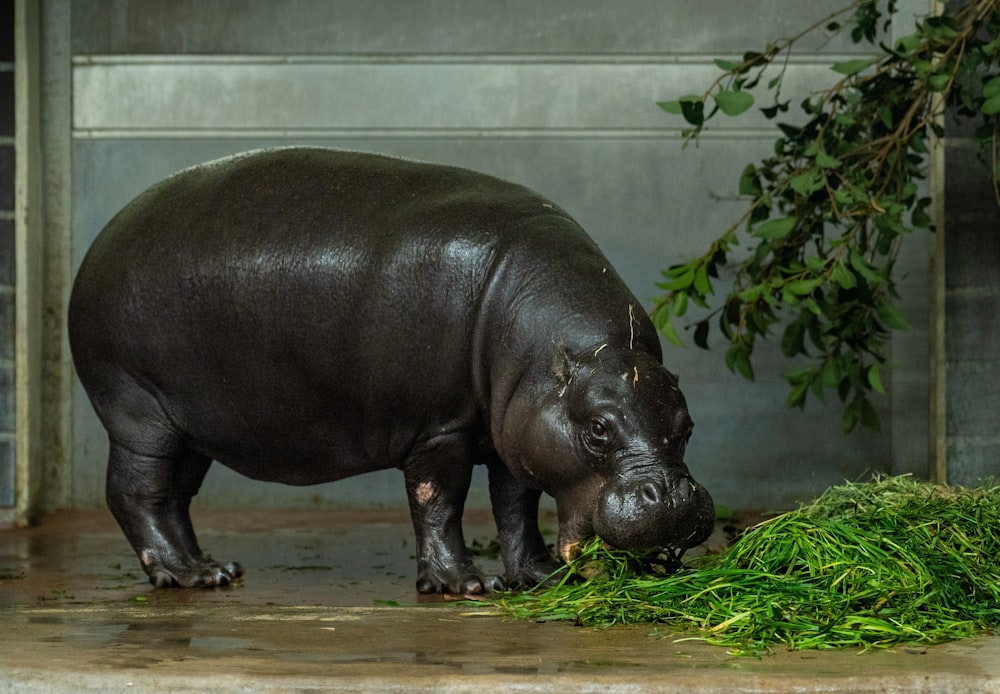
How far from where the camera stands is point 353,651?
337 cm

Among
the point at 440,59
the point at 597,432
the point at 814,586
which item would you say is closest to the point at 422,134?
the point at 440,59

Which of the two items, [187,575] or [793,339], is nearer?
[187,575]

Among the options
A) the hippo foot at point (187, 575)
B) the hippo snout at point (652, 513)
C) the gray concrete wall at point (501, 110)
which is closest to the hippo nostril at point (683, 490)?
the hippo snout at point (652, 513)

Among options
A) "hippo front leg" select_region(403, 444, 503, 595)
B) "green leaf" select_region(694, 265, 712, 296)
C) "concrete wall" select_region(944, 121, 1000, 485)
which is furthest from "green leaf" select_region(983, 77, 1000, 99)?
"hippo front leg" select_region(403, 444, 503, 595)

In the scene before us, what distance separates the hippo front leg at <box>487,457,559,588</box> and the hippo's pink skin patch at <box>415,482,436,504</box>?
9.0 inches

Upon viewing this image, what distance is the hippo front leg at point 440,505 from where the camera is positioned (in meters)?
4.49

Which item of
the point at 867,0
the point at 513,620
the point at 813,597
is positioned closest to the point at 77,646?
the point at 513,620

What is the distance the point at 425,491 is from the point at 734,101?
2.06 metres

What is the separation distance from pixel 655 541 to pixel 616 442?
0.30 m

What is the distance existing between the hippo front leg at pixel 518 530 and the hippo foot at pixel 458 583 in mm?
147

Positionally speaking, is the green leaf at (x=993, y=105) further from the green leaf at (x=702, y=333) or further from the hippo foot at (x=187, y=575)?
the hippo foot at (x=187, y=575)

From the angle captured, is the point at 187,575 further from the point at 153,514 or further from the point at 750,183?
the point at 750,183

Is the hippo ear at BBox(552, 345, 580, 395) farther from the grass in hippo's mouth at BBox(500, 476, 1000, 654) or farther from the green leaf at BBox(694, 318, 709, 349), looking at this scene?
the green leaf at BBox(694, 318, 709, 349)

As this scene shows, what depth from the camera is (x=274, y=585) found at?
4.79 m
